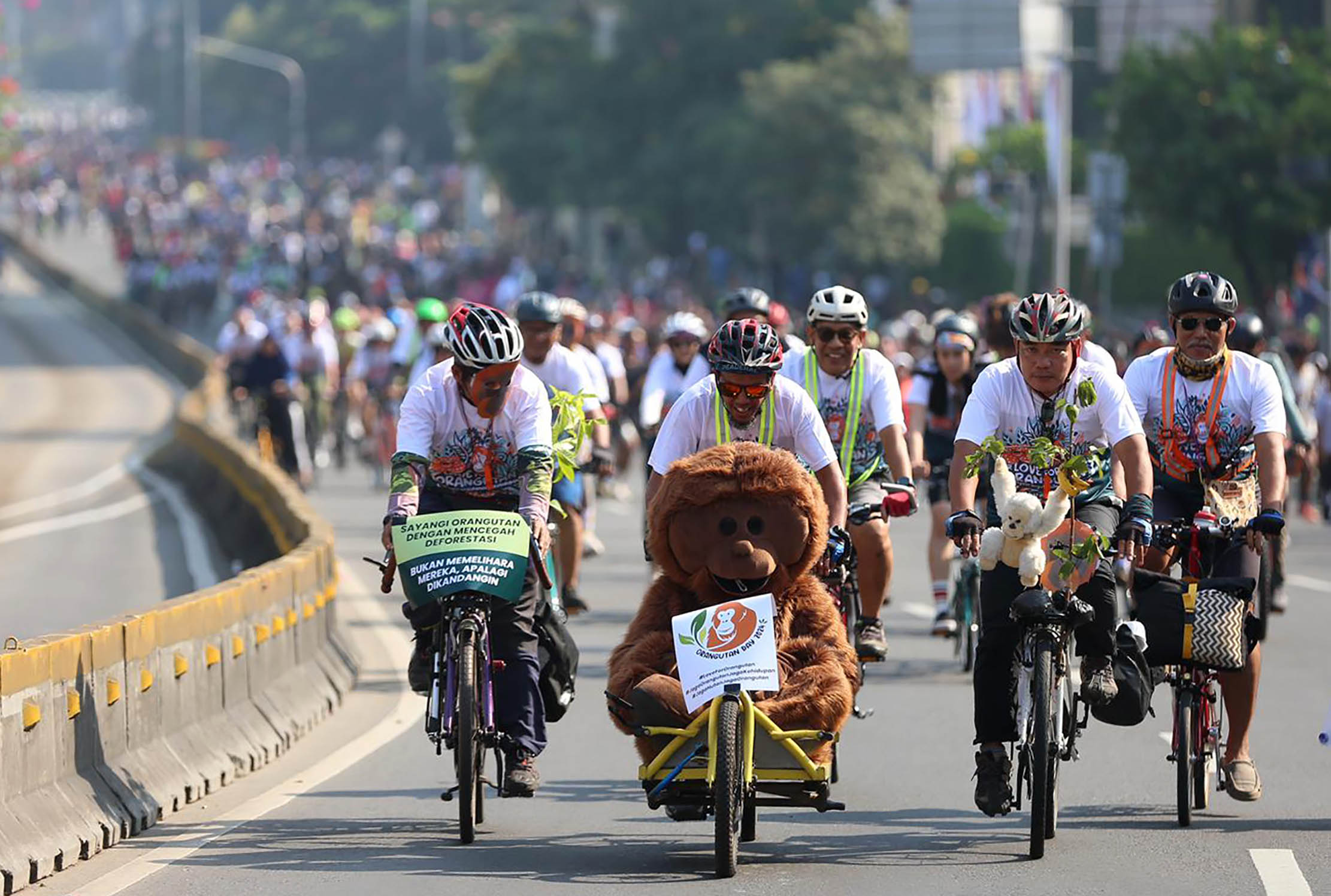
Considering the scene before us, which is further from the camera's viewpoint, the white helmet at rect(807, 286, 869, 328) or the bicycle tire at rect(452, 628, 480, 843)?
the white helmet at rect(807, 286, 869, 328)

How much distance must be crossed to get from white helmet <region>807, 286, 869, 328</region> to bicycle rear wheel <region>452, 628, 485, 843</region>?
2.73m

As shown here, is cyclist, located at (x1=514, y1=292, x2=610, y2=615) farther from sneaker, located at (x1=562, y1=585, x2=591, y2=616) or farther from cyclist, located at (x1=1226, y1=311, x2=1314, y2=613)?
cyclist, located at (x1=1226, y1=311, x2=1314, y2=613)

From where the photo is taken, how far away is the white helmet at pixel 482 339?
10172mm

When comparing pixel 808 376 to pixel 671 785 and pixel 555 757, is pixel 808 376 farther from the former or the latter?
pixel 671 785

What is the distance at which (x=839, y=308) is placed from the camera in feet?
39.1

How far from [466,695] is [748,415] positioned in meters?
1.41

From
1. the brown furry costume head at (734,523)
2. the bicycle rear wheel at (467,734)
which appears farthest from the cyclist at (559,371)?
the brown furry costume head at (734,523)

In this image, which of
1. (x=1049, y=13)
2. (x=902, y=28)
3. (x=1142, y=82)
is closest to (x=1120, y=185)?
(x=1142, y=82)

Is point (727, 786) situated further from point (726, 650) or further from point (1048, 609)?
point (1048, 609)

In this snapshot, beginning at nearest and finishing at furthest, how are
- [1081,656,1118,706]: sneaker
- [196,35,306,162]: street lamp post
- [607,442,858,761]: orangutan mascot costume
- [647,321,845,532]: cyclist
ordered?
Answer: [607,442,858,761]: orangutan mascot costume
[1081,656,1118,706]: sneaker
[647,321,845,532]: cyclist
[196,35,306,162]: street lamp post

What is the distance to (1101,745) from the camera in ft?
41.2

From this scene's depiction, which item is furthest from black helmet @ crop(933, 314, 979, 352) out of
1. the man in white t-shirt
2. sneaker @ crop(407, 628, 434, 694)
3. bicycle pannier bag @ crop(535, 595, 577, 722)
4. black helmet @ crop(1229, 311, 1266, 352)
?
sneaker @ crop(407, 628, 434, 694)

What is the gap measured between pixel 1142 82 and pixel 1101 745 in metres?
26.9

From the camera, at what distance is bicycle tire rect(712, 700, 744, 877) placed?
28.7 ft
